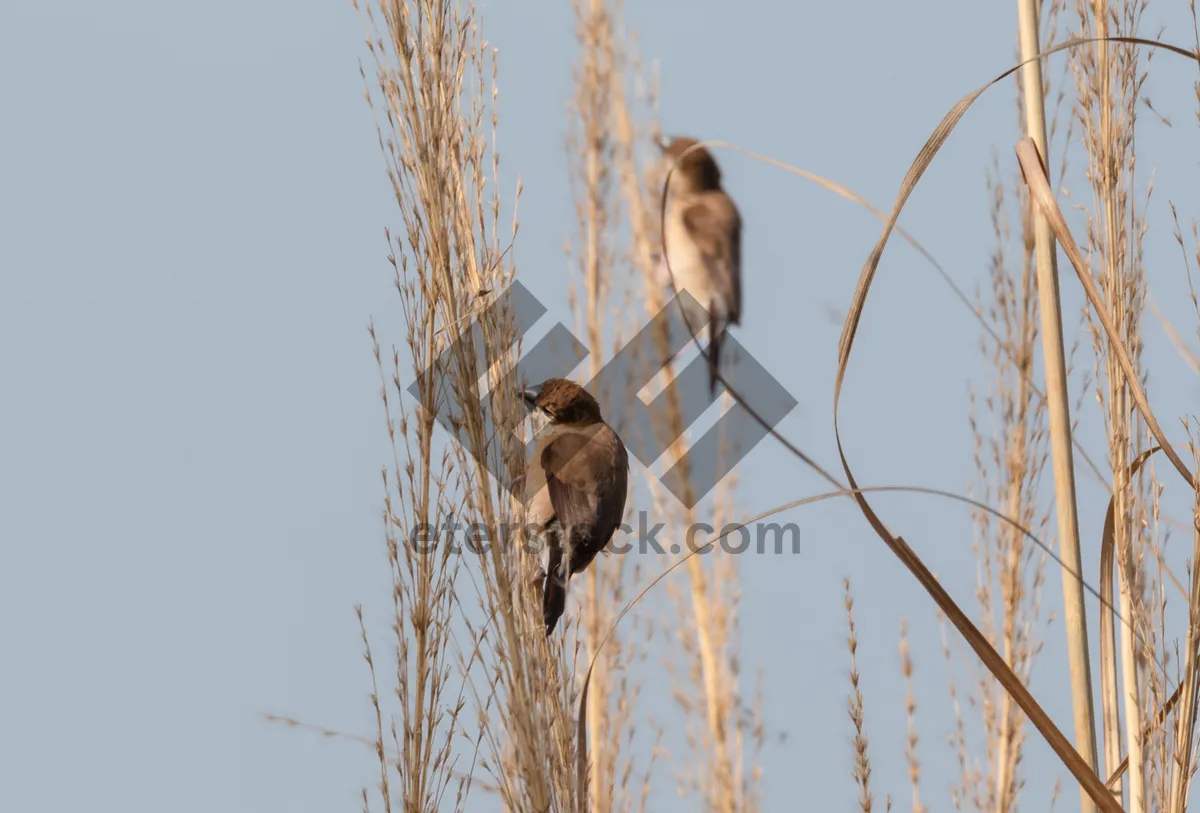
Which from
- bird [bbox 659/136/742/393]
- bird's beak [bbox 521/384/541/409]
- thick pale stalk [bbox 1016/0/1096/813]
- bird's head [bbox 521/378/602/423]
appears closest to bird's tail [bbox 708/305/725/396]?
bird [bbox 659/136/742/393]

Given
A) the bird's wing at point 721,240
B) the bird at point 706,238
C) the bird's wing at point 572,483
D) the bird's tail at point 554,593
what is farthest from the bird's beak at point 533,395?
the bird's wing at point 721,240

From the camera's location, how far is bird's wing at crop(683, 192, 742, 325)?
7.32 m

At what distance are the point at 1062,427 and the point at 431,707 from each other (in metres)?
1.36

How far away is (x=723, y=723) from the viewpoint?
5191 mm

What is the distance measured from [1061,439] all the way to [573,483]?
2.05 m

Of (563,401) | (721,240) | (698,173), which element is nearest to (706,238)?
(721,240)

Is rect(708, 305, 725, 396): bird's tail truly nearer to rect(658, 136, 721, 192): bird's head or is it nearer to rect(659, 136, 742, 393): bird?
rect(659, 136, 742, 393): bird

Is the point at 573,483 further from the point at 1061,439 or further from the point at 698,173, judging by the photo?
the point at 698,173

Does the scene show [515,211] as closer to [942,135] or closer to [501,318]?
[501,318]

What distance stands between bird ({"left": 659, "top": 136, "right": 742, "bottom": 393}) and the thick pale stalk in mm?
4251

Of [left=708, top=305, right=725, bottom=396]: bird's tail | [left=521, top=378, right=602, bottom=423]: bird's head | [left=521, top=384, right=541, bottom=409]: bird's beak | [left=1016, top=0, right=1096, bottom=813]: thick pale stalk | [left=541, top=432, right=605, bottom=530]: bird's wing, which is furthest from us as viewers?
[left=708, top=305, right=725, bottom=396]: bird's tail

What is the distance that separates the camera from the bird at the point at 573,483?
418cm

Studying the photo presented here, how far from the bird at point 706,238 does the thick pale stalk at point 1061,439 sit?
425 centimetres

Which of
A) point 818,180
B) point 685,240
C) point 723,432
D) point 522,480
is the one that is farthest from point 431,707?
point 685,240
